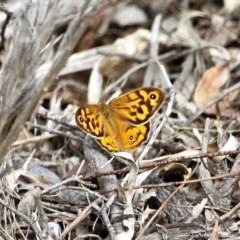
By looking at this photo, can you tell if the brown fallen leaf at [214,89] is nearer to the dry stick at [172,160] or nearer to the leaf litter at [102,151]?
the leaf litter at [102,151]

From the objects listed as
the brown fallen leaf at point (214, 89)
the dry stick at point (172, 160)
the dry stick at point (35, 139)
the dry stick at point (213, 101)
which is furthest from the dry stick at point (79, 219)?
the brown fallen leaf at point (214, 89)

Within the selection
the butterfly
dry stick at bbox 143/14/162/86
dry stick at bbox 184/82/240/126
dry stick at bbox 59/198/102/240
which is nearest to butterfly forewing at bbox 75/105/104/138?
the butterfly

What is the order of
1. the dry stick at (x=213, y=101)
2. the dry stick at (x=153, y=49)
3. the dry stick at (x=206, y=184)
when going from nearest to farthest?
the dry stick at (x=206, y=184)
the dry stick at (x=213, y=101)
the dry stick at (x=153, y=49)

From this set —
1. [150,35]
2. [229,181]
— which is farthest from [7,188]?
[150,35]

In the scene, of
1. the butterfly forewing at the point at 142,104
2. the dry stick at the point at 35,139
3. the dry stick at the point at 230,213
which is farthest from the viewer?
the dry stick at the point at 35,139

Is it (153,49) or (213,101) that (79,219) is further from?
(153,49)

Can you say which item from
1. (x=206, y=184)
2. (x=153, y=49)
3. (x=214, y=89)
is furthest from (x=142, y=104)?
(x=153, y=49)

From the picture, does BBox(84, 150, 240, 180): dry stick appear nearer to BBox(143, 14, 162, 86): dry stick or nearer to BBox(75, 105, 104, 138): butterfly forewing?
BBox(75, 105, 104, 138): butterfly forewing
